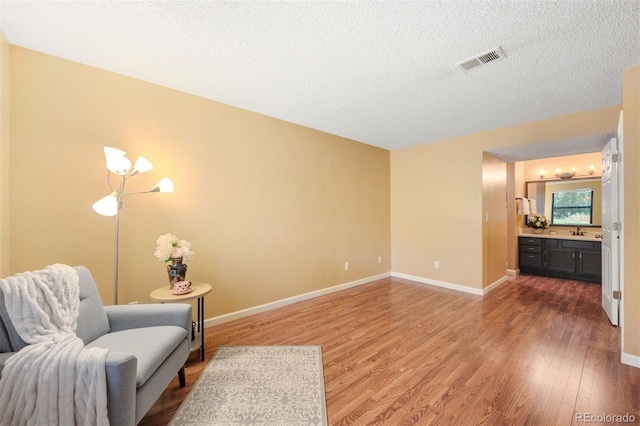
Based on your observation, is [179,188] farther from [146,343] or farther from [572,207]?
[572,207]

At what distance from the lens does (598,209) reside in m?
4.87

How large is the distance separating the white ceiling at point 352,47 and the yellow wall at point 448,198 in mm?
570

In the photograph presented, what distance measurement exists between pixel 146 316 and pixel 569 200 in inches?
286

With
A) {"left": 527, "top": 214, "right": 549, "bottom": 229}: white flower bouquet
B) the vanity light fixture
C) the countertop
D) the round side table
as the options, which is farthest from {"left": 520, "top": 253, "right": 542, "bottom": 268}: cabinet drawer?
the round side table

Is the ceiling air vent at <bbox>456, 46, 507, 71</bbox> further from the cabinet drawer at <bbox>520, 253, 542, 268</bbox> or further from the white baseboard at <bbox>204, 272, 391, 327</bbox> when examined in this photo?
the cabinet drawer at <bbox>520, 253, 542, 268</bbox>

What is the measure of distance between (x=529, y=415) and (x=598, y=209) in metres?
5.36

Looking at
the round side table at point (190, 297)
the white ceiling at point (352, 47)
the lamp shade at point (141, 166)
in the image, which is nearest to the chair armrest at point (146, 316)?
the round side table at point (190, 297)

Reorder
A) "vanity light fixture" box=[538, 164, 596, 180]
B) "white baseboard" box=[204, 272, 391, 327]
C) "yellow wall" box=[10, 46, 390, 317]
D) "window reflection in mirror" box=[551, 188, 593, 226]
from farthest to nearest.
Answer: "window reflection in mirror" box=[551, 188, 593, 226], "vanity light fixture" box=[538, 164, 596, 180], "white baseboard" box=[204, 272, 391, 327], "yellow wall" box=[10, 46, 390, 317]

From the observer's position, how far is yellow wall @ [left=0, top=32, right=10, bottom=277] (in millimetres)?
1868

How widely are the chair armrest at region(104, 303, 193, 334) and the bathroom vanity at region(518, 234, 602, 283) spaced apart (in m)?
6.19

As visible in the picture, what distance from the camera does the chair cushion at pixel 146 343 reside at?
1379 millimetres

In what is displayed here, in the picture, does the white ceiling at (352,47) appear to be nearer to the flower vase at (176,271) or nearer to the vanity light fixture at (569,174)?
the flower vase at (176,271)

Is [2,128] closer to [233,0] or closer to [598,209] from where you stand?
[233,0]

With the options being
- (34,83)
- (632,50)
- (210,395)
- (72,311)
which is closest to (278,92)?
(34,83)
